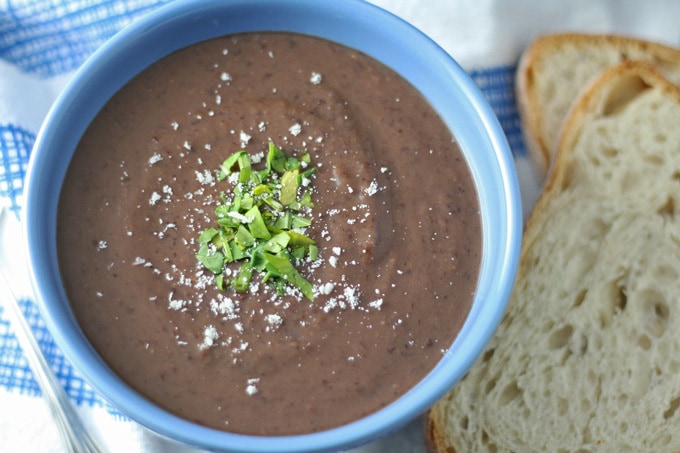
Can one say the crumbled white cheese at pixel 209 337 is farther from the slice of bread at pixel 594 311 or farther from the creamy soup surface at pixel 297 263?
the slice of bread at pixel 594 311

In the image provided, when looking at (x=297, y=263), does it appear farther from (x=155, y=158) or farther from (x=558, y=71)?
(x=558, y=71)

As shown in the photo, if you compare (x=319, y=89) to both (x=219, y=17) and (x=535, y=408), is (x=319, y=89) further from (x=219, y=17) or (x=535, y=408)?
(x=535, y=408)

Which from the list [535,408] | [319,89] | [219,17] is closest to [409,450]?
[535,408]

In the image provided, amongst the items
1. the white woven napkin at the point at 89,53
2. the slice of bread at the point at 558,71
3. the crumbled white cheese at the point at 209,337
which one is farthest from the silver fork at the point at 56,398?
the slice of bread at the point at 558,71

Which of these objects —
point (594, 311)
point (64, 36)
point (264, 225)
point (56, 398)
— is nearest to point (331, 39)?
point (264, 225)

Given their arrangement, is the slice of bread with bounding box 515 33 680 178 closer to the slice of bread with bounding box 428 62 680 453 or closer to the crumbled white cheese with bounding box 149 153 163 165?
the slice of bread with bounding box 428 62 680 453

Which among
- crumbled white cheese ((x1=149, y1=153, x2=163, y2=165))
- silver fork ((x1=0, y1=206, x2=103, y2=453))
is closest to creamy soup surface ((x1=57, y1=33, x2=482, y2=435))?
crumbled white cheese ((x1=149, y1=153, x2=163, y2=165))
